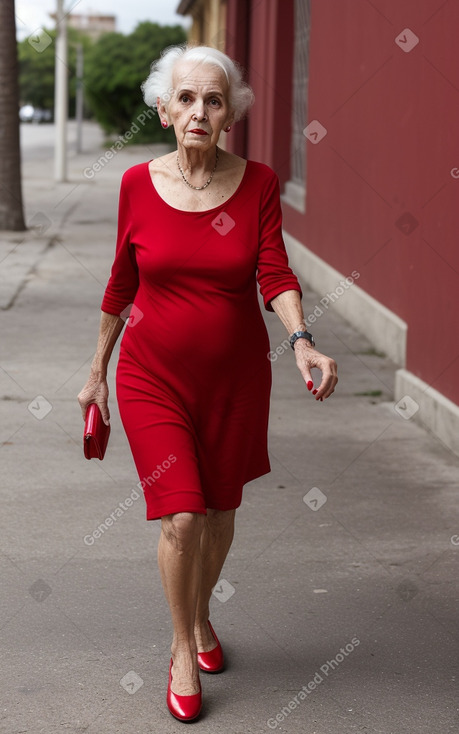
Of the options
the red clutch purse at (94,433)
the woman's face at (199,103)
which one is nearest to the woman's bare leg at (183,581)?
the red clutch purse at (94,433)

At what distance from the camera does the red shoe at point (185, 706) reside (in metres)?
3.55

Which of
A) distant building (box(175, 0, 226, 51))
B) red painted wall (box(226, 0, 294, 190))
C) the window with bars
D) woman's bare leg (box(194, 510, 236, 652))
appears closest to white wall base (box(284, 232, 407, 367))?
the window with bars

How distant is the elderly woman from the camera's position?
350 centimetres

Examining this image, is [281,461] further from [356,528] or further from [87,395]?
[87,395]

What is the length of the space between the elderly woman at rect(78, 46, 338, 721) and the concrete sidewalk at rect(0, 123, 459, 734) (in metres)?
0.36

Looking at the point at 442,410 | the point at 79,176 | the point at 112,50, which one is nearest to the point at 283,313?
the point at 442,410

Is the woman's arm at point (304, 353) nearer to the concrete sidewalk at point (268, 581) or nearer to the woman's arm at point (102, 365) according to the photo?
the woman's arm at point (102, 365)

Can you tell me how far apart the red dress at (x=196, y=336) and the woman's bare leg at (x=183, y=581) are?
2.5 inches

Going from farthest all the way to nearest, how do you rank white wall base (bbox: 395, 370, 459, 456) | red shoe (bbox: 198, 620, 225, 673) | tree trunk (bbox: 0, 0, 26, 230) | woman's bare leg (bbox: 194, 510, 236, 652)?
tree trunk (bbox: 0, 0, 26, 230) → white wall base (bbox: 395, 370, 459, 456) → red shoe (bbox: 198, 620, 225, 673) → woman's bare leg (bbox: 194, 510, 236, 652)

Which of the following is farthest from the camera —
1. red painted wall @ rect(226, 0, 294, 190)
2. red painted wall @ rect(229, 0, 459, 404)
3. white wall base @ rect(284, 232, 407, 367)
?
red painted wall @ rect(226, 0, 294, 190)

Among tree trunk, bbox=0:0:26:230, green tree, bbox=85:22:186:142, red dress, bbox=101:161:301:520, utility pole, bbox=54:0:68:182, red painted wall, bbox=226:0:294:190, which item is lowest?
green tree, bbox=85:22:186:142

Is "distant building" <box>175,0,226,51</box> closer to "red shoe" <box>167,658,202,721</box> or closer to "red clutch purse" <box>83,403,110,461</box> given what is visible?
"red clutch purse" <box>83,403,110,461</box>

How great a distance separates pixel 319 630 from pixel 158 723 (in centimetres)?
91

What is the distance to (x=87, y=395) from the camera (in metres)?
3.80
